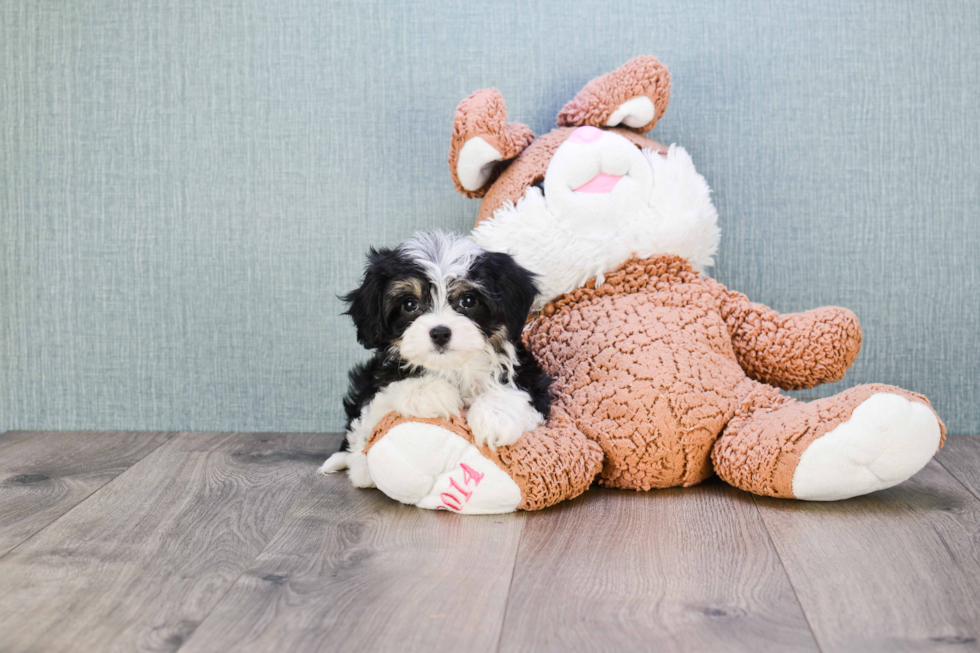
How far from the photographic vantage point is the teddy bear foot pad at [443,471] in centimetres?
154

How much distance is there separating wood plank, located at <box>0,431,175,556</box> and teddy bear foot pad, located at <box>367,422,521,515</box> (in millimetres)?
713

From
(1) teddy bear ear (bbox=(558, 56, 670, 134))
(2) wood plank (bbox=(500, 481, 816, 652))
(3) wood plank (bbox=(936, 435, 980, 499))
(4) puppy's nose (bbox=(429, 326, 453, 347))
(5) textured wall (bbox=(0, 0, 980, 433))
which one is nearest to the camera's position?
(2) wood plank (bbox=(500, 481, 816, 652))

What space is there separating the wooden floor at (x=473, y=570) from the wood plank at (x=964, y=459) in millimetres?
15

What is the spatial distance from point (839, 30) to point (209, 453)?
2.11m

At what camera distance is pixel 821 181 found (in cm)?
225

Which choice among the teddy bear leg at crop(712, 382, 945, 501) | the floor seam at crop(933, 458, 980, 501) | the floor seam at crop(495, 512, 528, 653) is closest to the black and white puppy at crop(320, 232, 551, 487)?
the floor seam at crop(495, 512, 528, 653)

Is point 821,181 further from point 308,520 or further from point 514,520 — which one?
point 308,520

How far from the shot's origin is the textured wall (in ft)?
7.33

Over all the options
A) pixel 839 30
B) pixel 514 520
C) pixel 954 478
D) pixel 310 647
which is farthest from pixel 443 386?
pixel 839 30

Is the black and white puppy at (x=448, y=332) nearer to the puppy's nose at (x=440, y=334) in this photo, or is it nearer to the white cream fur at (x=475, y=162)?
the puppy's nose at (x=440, y=334)

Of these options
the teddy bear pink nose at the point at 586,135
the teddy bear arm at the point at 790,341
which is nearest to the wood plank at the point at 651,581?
the teddy bear arm at the point at 790,341

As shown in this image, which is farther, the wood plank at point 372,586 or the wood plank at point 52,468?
the wood plank at point 52,468

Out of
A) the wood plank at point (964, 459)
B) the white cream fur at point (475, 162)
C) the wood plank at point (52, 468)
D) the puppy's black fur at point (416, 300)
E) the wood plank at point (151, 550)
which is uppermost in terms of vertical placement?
the white cream fur at point (475, 162)

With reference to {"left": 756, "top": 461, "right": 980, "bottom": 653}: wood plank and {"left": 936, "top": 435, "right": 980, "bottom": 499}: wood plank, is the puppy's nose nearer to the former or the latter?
{"left": 756, "top": 461, "right": 980, "bottom": 653}: wood plank
